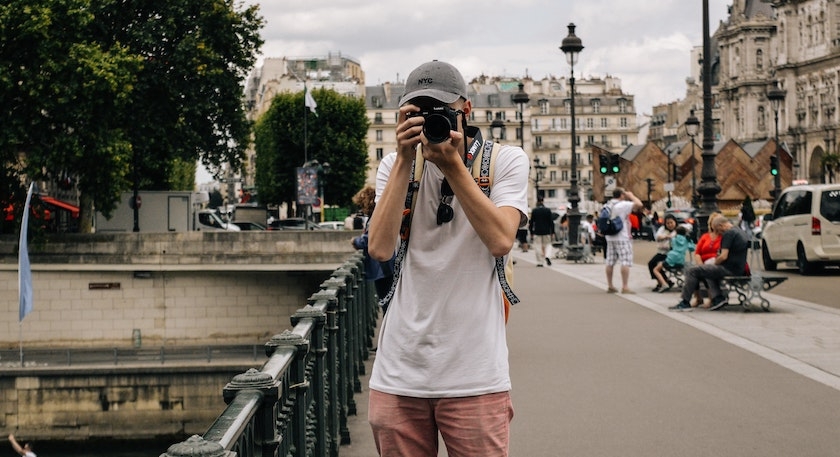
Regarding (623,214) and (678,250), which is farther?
(678,250)

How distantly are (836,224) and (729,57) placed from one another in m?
99.3

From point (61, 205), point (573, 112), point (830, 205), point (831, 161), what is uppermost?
point (831, 161)

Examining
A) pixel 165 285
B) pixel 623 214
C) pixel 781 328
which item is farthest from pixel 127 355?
pixel 781 328

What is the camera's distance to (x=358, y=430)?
7914 mm

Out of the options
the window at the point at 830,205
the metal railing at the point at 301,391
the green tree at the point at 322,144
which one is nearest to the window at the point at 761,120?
the green tree at the point at 322,144

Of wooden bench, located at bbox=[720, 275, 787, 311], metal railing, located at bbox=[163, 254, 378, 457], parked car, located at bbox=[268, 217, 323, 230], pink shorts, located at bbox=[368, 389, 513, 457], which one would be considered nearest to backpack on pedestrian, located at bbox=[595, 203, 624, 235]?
wooden bench, located at bbox=[720, 275, 787, 311]

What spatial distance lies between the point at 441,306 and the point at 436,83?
2.17 feet

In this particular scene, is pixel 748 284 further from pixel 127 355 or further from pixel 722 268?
pixel 127 355

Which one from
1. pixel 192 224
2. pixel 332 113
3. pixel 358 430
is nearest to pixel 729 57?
pixel 332 113

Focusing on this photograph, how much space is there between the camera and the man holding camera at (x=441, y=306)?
3463 millimetres

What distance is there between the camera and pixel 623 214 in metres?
18.0

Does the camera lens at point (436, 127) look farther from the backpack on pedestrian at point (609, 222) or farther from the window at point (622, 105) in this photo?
the window at point (622, 105)

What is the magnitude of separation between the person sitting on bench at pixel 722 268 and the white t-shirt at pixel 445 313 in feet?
39.2

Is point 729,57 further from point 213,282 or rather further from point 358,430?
point 358,430
